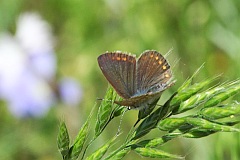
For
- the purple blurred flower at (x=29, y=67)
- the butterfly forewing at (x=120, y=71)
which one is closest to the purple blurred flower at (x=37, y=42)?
the purple blurred flower at (x=29, y=67)

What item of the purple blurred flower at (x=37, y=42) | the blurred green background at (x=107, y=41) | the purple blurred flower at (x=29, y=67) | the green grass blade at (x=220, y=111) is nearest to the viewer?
the green grass blade at (x=220, y=111)

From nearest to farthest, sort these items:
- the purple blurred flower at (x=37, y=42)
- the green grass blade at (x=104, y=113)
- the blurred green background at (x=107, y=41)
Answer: the green grass blade at (x=104, y=113), the blurred green background at (x=107, y=41), the purple blurred flower at (x=37, y=42)

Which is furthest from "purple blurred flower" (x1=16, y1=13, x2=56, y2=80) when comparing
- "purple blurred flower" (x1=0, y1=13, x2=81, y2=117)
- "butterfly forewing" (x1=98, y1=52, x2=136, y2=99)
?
"butterfly forewing" (x1=98, y1=52, x2=136, y2=99)

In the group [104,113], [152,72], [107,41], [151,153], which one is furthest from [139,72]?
[107,41]

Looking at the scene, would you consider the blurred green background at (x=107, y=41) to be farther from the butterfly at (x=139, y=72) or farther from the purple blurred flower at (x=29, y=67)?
the butterfly at (x=139, y=72)

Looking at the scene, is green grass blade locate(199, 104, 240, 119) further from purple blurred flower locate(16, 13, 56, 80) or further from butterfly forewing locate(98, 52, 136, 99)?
purple blurred flower locate(16, 13, 56, 80)

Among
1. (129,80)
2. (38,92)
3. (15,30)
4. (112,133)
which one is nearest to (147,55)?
(129,80)

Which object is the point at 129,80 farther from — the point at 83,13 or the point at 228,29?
the point at 83,13
